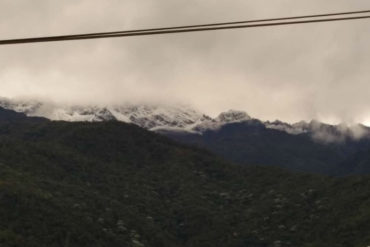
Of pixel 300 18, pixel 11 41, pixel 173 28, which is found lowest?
pixel 11 41

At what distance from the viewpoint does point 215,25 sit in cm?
1270

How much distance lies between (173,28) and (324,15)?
3.72 m

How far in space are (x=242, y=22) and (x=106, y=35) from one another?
109 inches

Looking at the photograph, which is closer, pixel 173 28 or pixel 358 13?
pixel 173 28

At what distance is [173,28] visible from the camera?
12281 mm

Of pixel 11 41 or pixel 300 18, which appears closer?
pixel 11 41

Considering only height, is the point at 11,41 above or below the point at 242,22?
below

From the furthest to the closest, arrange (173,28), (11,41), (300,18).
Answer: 1. (300,18)
2. (173,28)
3. (11,41)

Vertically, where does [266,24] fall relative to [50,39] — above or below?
above

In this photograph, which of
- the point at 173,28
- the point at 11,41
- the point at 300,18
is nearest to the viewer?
the point at 11,41

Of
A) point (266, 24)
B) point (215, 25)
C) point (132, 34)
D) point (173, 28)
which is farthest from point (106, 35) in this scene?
point (266, 24)

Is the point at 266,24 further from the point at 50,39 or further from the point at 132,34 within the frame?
the point at 50,39

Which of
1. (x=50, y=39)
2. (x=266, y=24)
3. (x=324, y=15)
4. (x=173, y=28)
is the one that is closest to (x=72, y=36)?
(x=50, y=39)

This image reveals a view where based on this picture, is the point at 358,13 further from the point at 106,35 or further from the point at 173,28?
the point at 106,35
